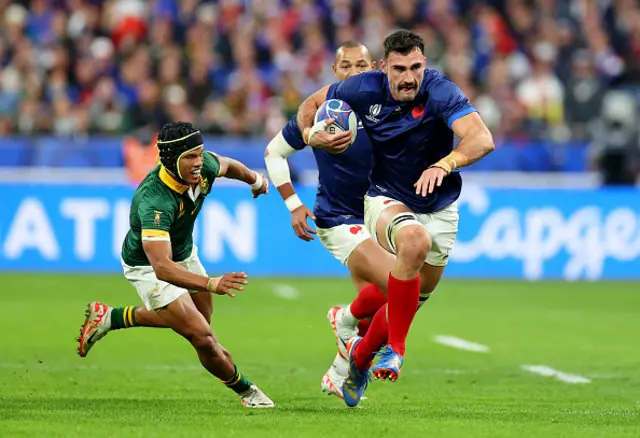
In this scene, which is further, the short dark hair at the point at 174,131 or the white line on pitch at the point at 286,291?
the white line on pitch at the point at 286,291

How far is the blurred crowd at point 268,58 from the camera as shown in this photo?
68.5 ft

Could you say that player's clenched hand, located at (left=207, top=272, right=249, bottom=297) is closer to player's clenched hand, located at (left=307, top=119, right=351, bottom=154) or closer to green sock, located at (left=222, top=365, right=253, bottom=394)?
green sock, located at (left=222, top=365, right=253, bottom=394)

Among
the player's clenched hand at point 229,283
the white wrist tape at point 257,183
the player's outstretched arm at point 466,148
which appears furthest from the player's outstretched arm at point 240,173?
the player's outstretched arm at point 466,148

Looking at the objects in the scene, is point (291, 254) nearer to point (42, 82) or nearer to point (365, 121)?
point (42, 82)

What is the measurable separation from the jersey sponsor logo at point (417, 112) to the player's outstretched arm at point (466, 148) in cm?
33

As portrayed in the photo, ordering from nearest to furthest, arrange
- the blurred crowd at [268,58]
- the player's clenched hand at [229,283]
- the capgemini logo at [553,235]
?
1. the player's clenched hand at [229,283]
2. the capgemini logo at [553,235]
3. the blurred crowd at [268,58]

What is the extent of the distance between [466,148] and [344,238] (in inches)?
73.1

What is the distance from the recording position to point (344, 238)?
969 cm

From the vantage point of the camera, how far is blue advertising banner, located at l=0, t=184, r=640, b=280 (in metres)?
18.9

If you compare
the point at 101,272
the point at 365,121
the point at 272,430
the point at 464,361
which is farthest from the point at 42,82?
the point at 272,430

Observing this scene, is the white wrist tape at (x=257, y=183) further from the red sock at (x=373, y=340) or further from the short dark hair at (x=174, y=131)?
the red sock at (x=373, y=340)

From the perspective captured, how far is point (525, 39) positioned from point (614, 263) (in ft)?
20.0

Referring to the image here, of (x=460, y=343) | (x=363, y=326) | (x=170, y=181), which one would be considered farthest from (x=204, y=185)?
(x=460, y=343)

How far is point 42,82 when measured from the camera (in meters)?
21.3
